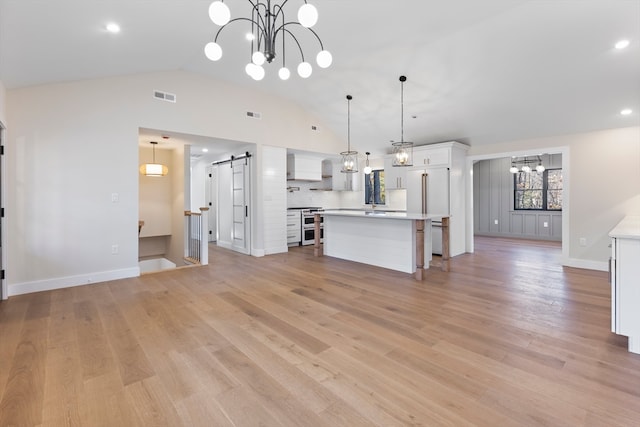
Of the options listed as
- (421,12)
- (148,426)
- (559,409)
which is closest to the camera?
(148,426)

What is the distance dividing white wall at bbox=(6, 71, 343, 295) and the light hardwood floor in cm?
51

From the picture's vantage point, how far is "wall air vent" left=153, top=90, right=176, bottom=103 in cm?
478

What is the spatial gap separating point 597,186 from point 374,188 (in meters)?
4.59

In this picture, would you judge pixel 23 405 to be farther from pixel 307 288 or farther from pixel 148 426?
pixel 307 288

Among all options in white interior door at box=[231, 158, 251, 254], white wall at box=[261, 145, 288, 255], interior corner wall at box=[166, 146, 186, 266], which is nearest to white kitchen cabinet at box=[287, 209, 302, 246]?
white wall at box=[261, 145, 288, 255]

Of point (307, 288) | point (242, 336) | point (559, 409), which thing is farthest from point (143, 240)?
point (559, 409)

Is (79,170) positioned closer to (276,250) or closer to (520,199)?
(276,250)

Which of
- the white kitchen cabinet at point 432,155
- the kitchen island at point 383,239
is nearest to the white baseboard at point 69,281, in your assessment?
the kitchen island at point 383,239

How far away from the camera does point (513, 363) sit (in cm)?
213

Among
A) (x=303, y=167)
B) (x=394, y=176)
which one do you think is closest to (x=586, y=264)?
(x=394, y=176)

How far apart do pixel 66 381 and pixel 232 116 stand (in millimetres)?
4767

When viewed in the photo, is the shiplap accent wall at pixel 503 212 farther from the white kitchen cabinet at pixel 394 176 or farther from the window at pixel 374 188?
the white kitchen cabinet at pixel 394 176

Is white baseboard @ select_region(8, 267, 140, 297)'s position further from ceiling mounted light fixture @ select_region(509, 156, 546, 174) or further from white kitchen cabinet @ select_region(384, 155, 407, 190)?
ceiling mounted light fixture @ select_region(509, 156, 546, 174)

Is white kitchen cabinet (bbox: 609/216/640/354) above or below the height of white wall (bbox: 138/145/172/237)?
below
